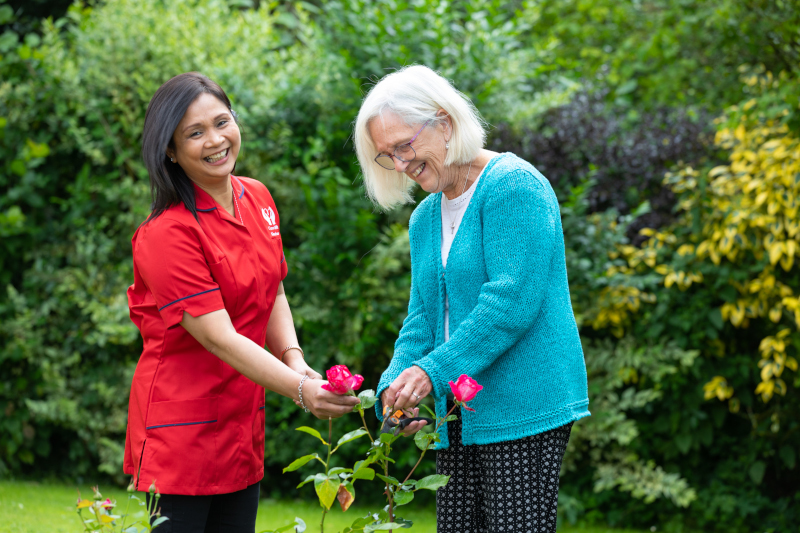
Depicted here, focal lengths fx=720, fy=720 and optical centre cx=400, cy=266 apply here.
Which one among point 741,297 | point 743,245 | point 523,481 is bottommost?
point 741,297

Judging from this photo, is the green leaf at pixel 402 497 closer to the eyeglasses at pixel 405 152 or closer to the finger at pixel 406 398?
the finger at pixel 406 398

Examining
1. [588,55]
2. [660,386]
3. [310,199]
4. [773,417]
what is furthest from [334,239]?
[588,55]

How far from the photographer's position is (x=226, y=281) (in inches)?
79.2

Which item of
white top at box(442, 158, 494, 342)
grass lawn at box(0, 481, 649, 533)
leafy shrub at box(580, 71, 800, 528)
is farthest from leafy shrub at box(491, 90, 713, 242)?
white top at box(442, 158, 494, 342)

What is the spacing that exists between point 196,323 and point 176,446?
36 cm

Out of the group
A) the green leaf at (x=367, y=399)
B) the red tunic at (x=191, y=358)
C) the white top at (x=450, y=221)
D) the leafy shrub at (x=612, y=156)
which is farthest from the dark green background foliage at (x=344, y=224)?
the green leaf at (x=367, y=399)

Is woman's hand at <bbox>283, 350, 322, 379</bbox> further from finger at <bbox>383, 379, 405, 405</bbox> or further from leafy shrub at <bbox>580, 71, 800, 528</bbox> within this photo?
leafy shrub at <bbox>580, 71, 800, 528</bbox>

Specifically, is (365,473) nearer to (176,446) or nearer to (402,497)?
(402,497)

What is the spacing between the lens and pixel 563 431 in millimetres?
2006

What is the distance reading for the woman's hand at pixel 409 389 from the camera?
1.87 m

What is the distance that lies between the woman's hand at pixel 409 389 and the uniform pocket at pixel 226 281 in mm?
516

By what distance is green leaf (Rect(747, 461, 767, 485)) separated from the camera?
14.2 ft

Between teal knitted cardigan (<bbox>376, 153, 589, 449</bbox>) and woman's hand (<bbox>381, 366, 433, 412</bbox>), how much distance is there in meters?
0.02

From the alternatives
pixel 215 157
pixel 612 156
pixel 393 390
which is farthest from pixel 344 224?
pixel 393 390
